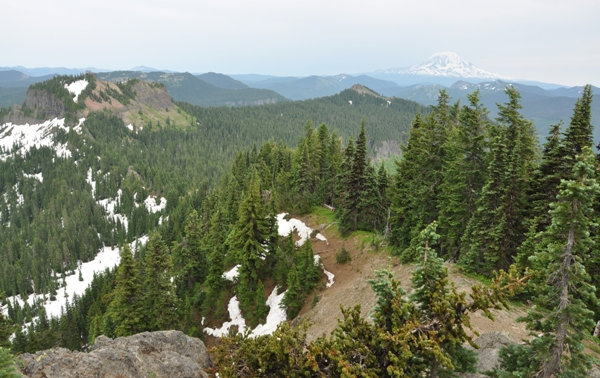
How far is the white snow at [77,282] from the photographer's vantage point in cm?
9906

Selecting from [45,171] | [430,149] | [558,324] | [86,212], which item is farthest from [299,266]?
[45,171]

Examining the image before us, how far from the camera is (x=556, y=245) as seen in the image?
9812mm

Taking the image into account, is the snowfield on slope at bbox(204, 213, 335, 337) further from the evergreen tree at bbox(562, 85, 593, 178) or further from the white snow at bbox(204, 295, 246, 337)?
the evergreen tree at bbox(562, 85, 593, 178)

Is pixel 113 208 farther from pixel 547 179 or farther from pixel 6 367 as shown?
pixel 547 179

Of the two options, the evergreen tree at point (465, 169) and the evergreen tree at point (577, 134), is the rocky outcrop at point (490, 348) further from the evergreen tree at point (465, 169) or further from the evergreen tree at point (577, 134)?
the evergreen tree at point (465, 169)

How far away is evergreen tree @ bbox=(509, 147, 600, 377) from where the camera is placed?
934 centimetres

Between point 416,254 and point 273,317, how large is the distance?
55.2 ft

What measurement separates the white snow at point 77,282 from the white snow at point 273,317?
72.9 meters

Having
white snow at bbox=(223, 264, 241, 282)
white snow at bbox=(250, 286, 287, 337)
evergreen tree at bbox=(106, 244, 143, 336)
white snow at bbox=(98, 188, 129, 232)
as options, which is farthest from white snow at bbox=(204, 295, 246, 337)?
white snow at bbox=(98, 188, 129, 232)

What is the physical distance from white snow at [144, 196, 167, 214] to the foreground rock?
449 ft

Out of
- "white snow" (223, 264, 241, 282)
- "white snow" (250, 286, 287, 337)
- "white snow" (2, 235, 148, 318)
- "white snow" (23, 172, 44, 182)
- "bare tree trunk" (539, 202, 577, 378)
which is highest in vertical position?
"bare tree trunk" (539, 202, 577, 378)

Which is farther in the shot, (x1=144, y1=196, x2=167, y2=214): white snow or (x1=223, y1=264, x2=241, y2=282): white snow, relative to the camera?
(x1=144, y1=196, x2=167, y2=214): white snow

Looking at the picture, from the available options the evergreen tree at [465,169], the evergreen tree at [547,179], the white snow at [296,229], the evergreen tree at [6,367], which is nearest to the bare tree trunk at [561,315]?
the evergreen tree at [547,179]

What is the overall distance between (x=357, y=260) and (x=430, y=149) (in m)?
13.5
